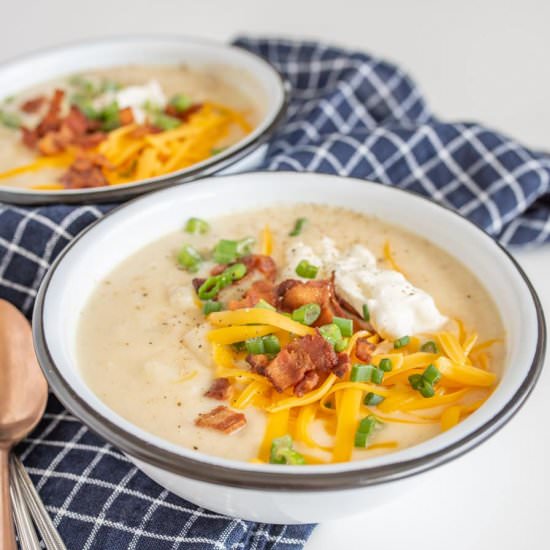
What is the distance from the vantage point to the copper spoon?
246cm

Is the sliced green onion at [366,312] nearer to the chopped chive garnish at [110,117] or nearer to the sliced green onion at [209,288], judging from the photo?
the sliced green onion at [209,288]

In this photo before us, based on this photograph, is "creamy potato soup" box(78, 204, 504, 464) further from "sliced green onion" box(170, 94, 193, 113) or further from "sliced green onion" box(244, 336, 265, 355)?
"sliced green onion" box(170, 94, 193, 113)

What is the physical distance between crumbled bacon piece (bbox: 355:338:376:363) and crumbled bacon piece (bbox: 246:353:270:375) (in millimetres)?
239

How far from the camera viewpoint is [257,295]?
245cm

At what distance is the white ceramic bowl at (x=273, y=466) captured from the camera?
182 cm

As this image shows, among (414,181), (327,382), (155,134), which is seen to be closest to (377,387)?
(327,382)

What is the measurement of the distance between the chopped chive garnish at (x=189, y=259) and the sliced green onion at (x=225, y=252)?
6cm

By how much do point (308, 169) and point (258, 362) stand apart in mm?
1318

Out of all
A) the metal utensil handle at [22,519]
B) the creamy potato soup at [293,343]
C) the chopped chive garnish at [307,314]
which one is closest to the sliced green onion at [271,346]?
the creamy potato soup at [293,343]

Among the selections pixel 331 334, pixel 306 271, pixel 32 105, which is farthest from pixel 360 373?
pixel 32 105

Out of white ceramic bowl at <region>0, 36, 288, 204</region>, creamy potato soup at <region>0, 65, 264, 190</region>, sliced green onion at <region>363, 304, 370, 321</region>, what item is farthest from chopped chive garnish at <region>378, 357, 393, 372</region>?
creamy potato soup at <region>0, 65, 264, 190</region>

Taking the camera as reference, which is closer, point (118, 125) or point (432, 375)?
point (432, 375)

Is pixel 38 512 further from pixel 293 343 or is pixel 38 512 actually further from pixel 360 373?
pixel 360 373

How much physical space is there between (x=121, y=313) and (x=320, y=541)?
0.86 metres
